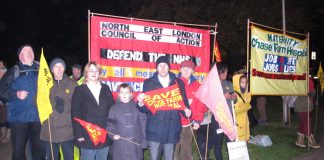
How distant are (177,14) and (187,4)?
95cm

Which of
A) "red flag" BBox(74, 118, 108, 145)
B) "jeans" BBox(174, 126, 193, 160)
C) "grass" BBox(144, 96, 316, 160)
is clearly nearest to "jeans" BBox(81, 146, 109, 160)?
"red flag" BBox(74, 118, 108, 145)

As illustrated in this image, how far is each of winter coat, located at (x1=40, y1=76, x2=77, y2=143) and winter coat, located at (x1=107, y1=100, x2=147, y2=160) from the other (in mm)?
594

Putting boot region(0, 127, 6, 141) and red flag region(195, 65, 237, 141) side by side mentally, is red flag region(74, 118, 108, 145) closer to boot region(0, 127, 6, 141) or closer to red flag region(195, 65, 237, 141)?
red flag region(195, 65, 237, 141)

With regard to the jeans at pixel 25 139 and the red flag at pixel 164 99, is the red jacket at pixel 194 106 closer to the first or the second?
the red flag at pixel 164 99

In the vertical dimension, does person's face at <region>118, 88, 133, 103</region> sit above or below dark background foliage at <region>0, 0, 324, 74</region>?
below

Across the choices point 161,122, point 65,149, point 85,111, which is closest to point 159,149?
point 161,122

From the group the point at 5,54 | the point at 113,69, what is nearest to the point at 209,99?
the point at 113,69

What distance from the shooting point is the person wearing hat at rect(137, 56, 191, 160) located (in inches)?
217

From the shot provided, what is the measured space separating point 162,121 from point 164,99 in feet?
1.09

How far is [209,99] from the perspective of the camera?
5.87 meters

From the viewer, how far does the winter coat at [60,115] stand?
17.6 ft

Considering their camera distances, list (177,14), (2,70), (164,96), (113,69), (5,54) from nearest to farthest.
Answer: (164,96)
(113,69)
(2,70)
(177,14)
(5,54)

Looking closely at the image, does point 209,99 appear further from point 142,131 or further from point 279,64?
point 279,64

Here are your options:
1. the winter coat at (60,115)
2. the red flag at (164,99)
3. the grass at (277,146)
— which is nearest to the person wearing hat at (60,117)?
the winter coat at (60,115)
